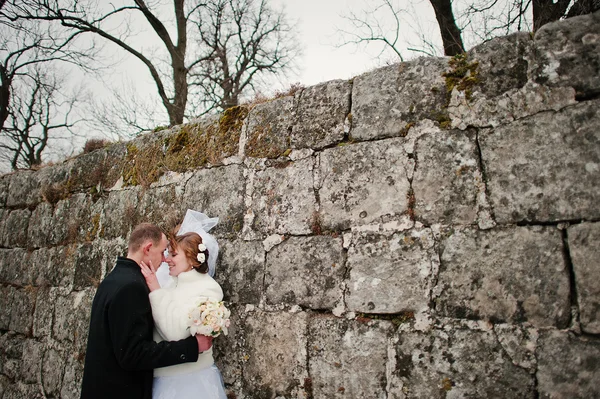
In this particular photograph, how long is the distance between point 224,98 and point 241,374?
35.1 feet

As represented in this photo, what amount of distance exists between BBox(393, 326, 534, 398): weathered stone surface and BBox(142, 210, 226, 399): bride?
3.88 ft

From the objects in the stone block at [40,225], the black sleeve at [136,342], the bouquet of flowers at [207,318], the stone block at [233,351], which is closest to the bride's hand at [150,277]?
the black sleeve at [136,342]

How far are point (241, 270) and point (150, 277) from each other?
0.61 metres

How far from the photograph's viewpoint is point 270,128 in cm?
283

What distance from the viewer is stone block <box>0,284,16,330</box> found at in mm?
4707

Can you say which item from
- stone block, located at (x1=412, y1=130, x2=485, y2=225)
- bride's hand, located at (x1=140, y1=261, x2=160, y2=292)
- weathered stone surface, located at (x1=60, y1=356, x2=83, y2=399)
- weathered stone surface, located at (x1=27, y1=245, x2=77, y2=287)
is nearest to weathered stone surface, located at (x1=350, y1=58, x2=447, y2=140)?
stone block, located at (x1=412, y1=130, x2=485, y2=225)

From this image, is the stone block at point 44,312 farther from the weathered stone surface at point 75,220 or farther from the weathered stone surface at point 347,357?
the weathered stone surface at point 347,357

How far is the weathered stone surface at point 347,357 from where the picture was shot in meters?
2.11

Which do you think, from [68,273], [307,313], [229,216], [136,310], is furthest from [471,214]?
[68,273]

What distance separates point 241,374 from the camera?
2590 mm

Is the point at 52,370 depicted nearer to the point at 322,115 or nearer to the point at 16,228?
the point at 16,228

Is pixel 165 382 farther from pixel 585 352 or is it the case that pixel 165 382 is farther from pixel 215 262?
pixel 585 352

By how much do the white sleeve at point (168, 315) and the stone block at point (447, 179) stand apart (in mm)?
1514

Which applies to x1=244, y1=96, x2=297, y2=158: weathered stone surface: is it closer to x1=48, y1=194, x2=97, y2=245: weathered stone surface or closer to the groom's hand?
the groom's hand
